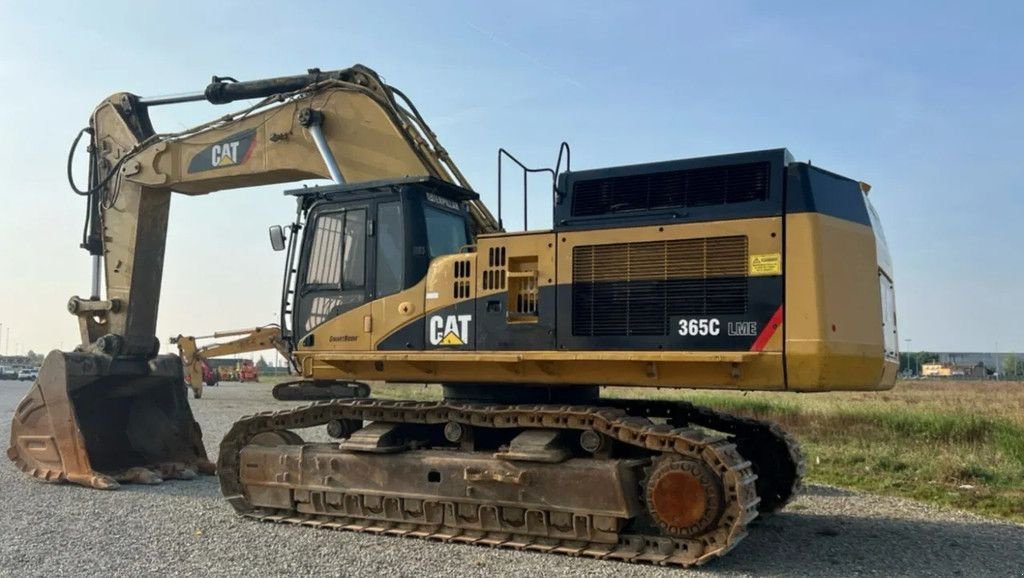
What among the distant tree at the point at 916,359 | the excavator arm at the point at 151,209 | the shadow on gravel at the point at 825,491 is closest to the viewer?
the excavator arm at the point at 151,209

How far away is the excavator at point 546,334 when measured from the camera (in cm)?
739

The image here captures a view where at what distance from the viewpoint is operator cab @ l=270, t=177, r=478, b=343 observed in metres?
9.05

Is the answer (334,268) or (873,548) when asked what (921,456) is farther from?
(334,268)

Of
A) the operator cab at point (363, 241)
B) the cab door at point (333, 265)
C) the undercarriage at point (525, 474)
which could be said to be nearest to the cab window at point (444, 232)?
the operator cab at point (363, 241)

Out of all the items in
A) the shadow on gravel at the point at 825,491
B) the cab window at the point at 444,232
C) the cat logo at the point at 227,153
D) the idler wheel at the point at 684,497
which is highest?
the cat logo at the point at 227,153

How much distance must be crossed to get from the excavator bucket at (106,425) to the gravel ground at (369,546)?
759 millimetres

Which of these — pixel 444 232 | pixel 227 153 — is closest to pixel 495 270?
pixel 444 232

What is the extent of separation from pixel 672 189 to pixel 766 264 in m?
1.13

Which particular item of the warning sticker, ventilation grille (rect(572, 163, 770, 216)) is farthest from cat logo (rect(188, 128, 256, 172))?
the warning sticker

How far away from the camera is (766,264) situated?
7.41 metres

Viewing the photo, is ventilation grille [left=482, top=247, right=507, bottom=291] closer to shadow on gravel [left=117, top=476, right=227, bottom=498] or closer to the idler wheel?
the idler wheel

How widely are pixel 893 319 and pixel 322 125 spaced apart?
6.82m

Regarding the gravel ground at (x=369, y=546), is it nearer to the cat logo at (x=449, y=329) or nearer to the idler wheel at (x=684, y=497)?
the idler wheel at (x=684, y=497)

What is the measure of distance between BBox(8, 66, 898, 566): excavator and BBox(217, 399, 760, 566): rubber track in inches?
0.9
